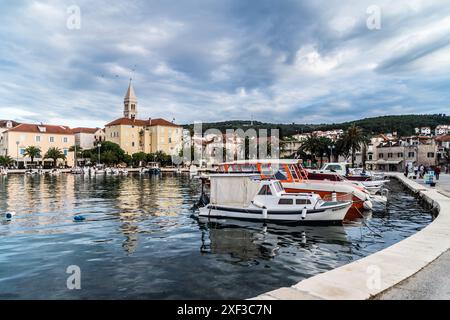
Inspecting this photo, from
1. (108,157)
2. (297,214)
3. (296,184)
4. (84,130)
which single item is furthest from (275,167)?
(84,130)

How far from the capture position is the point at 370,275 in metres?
8.31

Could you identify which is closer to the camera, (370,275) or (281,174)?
(370,275)

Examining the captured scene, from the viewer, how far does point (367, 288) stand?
7.42 metres

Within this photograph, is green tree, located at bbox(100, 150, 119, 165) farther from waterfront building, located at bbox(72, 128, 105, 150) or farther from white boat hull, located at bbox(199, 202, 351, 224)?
white boat hull, located at bbox(199, 202, 351, 224)

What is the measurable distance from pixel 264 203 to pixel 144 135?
140m

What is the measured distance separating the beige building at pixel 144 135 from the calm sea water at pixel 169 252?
5035 inches

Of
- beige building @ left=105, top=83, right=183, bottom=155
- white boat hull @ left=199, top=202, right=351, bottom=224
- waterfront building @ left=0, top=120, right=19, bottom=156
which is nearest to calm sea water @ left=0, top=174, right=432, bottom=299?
white boat hull @ left=199, top=202, right=351, bottom=224

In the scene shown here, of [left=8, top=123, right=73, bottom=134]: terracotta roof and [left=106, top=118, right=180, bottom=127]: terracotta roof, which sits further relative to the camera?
[left=106, top=118, right=180, bottom=127]: terracotta roof

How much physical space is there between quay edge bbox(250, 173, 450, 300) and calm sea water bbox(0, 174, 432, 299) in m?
3.01

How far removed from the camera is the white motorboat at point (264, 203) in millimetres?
21062

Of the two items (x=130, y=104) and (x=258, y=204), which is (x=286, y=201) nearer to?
(x=258, y=204)

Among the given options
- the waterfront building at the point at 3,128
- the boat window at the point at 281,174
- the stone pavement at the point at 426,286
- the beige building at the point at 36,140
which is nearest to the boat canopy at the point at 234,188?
the boat window at the point at 281,174

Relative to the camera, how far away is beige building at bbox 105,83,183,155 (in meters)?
151
